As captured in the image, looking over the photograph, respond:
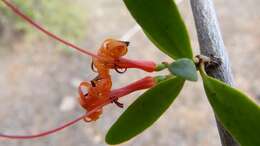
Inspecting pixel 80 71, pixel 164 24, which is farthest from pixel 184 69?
pixel 80 71

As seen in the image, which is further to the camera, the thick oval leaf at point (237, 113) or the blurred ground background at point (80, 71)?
the blurred ground background at point (80, 71)

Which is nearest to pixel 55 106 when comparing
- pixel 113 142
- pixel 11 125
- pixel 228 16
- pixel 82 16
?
pixel 11 125

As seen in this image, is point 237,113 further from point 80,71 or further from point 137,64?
point 80,71

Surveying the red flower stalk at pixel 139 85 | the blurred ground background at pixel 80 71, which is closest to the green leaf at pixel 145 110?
the red flower stalk at pixel 139 85

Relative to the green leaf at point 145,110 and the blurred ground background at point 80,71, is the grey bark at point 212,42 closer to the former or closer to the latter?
the green leaf at point 145,110

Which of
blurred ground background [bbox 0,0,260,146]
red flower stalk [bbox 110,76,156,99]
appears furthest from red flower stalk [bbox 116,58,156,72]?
blurred ground background [bbox 0,0,260,146]

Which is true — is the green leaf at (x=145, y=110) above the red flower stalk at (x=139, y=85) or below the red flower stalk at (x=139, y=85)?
below
